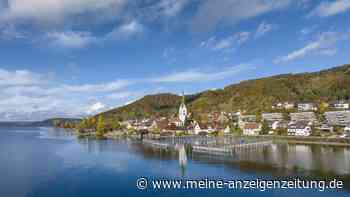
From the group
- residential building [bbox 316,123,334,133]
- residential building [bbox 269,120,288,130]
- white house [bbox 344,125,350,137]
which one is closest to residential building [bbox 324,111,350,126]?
residential building [bbox 316,123,334,133]

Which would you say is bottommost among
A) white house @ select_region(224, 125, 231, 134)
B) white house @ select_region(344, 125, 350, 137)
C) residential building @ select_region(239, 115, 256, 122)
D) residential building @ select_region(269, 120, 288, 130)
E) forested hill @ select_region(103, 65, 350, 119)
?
white house @ select_region(224, 125, 231, 134)

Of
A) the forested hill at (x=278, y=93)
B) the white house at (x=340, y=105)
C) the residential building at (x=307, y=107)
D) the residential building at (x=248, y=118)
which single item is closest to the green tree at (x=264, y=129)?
the residential building at (x=248, y=118)

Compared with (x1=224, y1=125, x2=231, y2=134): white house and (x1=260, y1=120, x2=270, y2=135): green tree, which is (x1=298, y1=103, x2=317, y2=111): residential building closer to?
(x1=260, y1=120, x2=270, y2=135): green tree

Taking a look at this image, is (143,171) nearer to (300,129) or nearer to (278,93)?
(300,129)

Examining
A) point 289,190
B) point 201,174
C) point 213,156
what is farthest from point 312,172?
point 213,156

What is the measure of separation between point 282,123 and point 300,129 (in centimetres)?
636

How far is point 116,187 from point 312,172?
39.1 feet

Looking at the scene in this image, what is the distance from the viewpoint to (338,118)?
47781 mm

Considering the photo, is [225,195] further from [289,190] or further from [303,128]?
[303,128]

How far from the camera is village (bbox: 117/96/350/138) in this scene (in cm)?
4328

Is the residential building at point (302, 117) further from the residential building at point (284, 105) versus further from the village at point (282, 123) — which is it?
the residential building at point (284, 105)

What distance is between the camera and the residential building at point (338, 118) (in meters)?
44.8

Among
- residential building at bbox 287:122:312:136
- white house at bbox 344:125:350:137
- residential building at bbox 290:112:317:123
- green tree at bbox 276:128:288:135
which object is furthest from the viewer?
residential building at bbox 290:112:317:123

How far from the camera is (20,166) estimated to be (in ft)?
79.5
